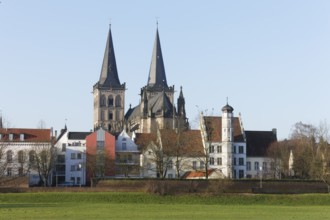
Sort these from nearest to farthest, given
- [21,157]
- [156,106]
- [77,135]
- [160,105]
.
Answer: [21,157] < [77,135] < [160,105] < [156,106]

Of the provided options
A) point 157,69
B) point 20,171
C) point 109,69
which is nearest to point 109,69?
point 109,69

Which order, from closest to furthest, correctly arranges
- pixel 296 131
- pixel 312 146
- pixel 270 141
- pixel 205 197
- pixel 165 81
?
pixel 205 197 → pixel 312 146 → pixel 270 141 → pixel 296 131 → pixel 165 81

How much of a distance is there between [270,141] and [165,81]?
205ft

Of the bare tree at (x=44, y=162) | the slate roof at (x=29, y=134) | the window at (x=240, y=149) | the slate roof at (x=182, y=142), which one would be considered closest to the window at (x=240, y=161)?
the window at (x=240, y=149)

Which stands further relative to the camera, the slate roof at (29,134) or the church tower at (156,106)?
the church tower at (156,106)

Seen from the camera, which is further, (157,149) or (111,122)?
(111,122)

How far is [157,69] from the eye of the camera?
167000 millimetres

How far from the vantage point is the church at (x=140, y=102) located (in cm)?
14520

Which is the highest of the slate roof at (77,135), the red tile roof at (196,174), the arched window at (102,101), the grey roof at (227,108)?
the arched window at (102,101)

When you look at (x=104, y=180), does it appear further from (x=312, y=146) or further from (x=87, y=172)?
(x=312, y=146)

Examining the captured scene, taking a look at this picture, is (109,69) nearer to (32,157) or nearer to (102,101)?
(102,101)

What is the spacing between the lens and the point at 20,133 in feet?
332

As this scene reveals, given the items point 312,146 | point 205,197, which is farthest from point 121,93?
point 205,197

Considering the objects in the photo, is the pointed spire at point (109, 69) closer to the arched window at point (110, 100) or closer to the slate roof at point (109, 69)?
the slate roof at point (109, 69)
